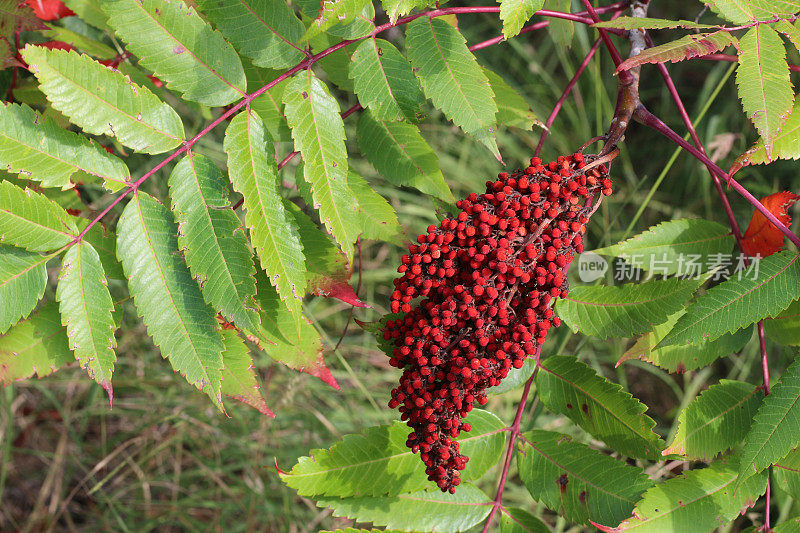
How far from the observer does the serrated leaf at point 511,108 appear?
1813 millimetres

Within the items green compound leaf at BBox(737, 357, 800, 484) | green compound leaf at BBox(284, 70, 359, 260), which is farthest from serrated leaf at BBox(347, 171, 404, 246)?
green compound leaf at BBox(737, 357, 800, 484)

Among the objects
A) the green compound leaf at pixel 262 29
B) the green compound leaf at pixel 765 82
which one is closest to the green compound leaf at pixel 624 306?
the green compound leaf at pixel 765 82

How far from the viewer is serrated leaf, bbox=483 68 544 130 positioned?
1813mm

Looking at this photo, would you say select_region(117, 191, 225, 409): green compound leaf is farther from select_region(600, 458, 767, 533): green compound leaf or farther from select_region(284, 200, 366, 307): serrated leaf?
select_region(600, 458, 767, 533): green compound leaf

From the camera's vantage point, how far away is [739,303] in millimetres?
1444

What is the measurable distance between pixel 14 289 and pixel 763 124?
5.39ft

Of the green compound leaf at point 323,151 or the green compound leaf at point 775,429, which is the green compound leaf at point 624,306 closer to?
the green compound leaf at point 775,429

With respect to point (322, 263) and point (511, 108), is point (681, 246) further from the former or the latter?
point (322, 263)

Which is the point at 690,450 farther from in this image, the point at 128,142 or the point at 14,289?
the point at 14,289

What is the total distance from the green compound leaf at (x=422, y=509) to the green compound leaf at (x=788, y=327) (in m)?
0.90

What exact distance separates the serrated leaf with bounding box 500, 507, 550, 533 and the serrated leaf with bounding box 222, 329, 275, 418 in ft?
2.25

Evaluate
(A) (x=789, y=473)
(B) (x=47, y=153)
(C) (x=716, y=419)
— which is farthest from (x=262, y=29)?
(A) (x=789, y=473)

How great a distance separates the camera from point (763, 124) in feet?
4.29

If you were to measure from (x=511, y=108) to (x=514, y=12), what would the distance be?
0.58 m
